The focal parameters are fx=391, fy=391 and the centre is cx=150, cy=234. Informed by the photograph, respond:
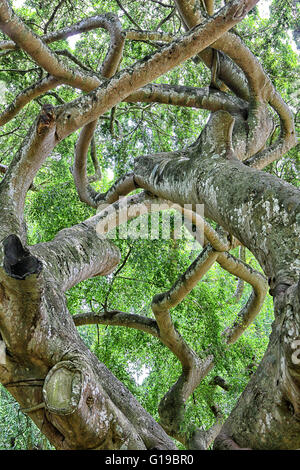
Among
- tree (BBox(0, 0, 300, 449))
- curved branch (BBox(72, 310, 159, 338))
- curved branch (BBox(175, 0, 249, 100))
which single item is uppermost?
curved branch (BBox(175, 0, 249, 100))

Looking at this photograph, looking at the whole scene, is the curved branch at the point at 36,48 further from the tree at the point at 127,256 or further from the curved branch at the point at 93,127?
the curved branch at the point at 93,127

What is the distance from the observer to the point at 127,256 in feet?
18.7

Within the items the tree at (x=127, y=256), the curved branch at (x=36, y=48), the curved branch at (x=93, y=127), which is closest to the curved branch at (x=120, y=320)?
the tree at (x=127, y=256)

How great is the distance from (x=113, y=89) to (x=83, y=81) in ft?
2.88

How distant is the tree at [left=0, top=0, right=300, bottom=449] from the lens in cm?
177

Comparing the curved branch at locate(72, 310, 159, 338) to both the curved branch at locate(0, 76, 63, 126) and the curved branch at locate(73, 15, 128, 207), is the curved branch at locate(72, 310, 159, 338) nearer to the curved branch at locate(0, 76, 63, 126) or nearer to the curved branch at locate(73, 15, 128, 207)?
the curved branch at locate(73, 15, 128, 207)

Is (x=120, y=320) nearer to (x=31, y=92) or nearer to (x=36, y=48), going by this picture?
(x=31, y=92)

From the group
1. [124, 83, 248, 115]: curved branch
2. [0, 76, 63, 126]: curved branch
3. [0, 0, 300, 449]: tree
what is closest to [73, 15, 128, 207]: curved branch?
[0, 0, 300, 449]: tree

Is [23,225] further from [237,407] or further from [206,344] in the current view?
[206,344]

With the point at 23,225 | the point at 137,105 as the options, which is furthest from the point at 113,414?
the point at 137,105

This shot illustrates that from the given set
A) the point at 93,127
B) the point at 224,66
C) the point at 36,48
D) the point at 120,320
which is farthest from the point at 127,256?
the point at 36,48

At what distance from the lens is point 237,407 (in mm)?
1823

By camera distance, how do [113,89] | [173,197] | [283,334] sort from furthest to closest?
[173,197] < [113,89] < [283,334]

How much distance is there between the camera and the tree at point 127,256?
Answer: 177 centimetres
